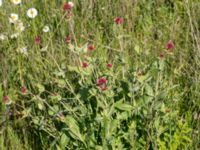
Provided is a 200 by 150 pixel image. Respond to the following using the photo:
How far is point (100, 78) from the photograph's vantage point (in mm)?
2074

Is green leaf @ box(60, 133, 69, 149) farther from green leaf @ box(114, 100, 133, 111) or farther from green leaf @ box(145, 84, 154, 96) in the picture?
green leaf @ box(145, 84, 154, 96)

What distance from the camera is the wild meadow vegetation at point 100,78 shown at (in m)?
2.08

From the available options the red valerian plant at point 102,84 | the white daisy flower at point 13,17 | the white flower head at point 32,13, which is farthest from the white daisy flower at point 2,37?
the red valerian plant at point 102,84

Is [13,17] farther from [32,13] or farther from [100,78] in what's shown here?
[100,78]

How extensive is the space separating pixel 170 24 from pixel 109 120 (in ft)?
4.55

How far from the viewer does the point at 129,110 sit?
6.86 feet

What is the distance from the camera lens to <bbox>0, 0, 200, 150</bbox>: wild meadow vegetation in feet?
6.83

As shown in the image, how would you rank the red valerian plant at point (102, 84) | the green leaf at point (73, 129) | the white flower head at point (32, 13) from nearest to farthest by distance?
→ 1. the red valerian plant at point (102, 84)
2. the green leaf at point (73, 129)
3. the white flower head at point (32, 13)

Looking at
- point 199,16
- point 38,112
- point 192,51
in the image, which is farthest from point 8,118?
point 199,16

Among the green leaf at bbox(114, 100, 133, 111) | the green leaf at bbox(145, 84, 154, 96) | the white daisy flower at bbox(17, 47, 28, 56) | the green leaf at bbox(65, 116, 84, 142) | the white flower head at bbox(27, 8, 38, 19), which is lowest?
the green leaf at bbox(65, 116, 84, 142)

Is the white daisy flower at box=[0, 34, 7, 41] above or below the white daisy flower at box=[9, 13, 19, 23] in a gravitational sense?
below

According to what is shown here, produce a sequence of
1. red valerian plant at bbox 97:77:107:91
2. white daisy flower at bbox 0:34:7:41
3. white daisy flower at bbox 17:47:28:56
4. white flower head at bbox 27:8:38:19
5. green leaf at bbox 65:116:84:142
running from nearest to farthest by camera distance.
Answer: red valerian plant at bbox 97:77:107:91, green leaf at bbox 65:116:84:142, white daisy flower at bbox 17:47:28:56, white daisy flower at bbox 0:34:7:41, white flower head at bbox 27:8:38:19

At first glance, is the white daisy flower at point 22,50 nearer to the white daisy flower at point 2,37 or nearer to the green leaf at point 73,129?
the white daisy flower at point 2,37

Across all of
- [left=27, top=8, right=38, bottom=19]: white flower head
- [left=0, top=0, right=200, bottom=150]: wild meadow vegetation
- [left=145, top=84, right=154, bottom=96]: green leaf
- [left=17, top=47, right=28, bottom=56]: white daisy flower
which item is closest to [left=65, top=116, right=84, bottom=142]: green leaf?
[left=0, top=0, right=200, bottom=150]: wild meadow vegetation
